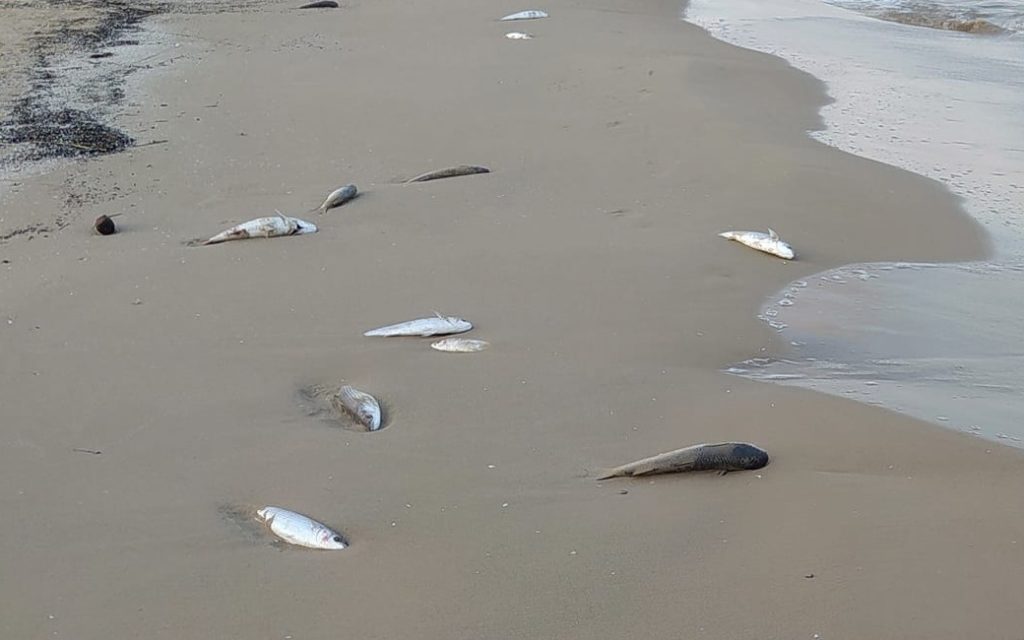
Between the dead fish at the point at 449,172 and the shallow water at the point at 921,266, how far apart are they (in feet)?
8.05

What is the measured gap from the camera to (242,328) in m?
5.00

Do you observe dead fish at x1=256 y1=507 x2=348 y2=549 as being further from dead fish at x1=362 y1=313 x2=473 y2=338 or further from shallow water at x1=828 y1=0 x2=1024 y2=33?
shallow water at x1=828 y1=0 x2=1024 y2=33

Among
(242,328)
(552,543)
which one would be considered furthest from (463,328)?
(552,543)

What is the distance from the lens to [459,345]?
4809mm

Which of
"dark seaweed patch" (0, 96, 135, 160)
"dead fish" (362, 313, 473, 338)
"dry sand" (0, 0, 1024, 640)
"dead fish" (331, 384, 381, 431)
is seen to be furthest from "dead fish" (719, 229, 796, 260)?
"dark seaweed patch" (0, 96, 135, 160)

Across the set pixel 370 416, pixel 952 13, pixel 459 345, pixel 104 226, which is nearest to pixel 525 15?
pixel 952 13

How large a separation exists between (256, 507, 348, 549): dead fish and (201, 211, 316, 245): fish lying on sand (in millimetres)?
2881

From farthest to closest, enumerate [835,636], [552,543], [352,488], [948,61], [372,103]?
[948,61], [372,103], [352,488], [552,543], [835,636]

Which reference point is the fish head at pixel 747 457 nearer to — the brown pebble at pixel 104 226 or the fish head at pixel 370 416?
the fish head at pixel 370 416

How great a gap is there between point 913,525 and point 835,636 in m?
0.68

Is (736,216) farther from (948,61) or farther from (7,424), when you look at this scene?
(948,61)

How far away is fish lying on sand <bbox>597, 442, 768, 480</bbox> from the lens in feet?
12.3

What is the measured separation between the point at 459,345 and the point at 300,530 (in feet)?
5.21

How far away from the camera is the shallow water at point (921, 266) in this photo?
4.71 metres
